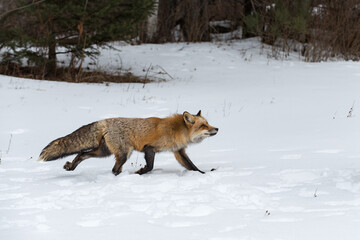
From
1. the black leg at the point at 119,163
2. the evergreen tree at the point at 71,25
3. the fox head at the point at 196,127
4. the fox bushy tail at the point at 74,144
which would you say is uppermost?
the evergreen tree at the point at 71,25

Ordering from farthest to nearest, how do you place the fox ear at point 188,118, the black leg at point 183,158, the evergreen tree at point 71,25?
the evergreen tree at point 71,25, the black leg at point 183,158, the fox ear at point 188,118

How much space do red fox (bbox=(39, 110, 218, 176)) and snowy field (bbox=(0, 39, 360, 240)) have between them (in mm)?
303

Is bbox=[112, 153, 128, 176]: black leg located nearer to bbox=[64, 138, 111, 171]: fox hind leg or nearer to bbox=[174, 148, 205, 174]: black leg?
bbox=[64, 138, 111, 171]: fox hind leg

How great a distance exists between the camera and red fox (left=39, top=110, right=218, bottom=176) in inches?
228

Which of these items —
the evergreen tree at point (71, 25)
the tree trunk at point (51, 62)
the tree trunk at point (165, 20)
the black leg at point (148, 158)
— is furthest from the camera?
the tree trunk at point (165, 20)

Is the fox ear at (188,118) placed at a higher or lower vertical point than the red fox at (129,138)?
higher

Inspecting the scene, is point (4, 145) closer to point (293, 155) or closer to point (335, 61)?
Answer: point (293, 155)

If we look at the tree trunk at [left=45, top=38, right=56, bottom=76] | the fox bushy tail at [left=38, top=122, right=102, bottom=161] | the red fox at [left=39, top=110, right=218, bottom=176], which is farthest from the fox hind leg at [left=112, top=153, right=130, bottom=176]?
the tree trunk at [left=45, top=38, right=56, bottom=76]

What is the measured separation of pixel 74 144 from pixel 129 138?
73 cm

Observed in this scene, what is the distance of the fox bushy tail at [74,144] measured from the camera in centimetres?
577

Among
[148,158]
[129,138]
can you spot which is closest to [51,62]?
A: [129,138]

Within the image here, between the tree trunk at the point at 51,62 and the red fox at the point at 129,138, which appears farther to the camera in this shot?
the tree trunk at the point at 51,62

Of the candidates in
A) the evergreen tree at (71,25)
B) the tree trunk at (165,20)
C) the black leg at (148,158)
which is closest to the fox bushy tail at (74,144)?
the black leg at (148,158)

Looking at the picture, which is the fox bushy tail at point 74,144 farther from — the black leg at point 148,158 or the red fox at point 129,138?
the black leg at point 148,158
